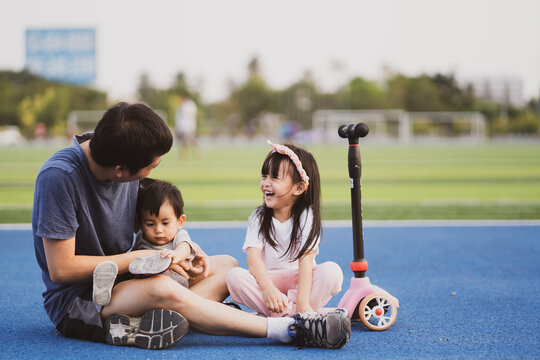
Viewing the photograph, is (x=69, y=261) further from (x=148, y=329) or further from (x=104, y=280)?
(x=148, y=329)

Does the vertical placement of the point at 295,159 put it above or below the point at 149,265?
above

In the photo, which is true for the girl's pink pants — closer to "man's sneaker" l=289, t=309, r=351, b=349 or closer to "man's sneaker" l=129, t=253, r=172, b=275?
"man's sneaker" l=289, t=309, r=351, b=349

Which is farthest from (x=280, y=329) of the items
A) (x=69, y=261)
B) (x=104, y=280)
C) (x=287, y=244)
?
(x=69, y=261)

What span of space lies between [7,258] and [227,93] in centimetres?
10342

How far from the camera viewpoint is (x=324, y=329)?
2975mm

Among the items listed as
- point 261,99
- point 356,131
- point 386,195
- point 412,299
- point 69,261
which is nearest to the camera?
point 69,261

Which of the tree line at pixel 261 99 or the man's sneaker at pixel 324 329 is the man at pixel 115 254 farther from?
the tree line at pixel 261 99

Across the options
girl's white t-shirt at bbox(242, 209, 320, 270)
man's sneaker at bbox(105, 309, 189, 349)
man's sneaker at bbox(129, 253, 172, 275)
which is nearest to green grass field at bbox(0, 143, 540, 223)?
girl's white t-shirt at bbox(242, 209, 320, 270)

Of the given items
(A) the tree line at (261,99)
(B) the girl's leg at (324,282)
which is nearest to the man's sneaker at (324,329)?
(B) the girl's leg at (324,282)

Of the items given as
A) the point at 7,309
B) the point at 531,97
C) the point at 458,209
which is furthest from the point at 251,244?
the point at 531,97

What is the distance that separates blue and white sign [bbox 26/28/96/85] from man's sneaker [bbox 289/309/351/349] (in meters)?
21.2

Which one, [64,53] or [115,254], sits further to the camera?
[64,53]

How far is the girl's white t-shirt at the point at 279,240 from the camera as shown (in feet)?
11.2

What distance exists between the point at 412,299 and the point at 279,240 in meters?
1.23
